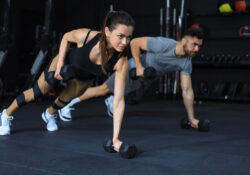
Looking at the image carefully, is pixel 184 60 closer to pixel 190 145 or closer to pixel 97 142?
pixel 190 145

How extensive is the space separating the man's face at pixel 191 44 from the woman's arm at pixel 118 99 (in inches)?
32.0

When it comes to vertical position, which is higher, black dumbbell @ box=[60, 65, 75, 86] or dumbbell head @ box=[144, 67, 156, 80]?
black dumbbell @ box=[60, 65, 75, 86]

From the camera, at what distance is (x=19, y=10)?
18.7 feet

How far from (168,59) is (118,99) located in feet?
3.84

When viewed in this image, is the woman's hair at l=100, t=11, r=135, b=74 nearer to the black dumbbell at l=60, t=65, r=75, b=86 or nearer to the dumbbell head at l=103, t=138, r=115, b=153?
A: the black dumbbell at l=60, t=65, r=75, b=86

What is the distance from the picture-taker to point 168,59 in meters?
2.87

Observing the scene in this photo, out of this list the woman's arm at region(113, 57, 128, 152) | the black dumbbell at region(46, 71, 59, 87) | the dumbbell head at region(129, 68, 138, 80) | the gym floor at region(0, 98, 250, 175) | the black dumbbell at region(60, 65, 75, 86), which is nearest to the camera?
the gym floor at region(0, 98, 250, 175)

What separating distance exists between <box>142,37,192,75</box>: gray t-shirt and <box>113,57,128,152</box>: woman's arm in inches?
39.2

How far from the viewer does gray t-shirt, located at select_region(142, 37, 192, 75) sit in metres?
2.75

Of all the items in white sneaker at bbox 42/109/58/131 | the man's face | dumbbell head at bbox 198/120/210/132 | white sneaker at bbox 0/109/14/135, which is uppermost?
the man's face

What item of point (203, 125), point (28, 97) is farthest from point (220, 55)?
point (28, 97)

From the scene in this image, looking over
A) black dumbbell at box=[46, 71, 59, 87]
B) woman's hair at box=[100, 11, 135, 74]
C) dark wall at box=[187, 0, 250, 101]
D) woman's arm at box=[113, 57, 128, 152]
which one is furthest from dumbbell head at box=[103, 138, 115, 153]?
dark wall at box=[187, 0, 250, 101]

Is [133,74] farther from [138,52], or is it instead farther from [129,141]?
[129,141]

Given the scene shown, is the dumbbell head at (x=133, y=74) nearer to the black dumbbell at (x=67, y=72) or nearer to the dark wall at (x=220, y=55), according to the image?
the black dumbbell at (x=67, y=72)
